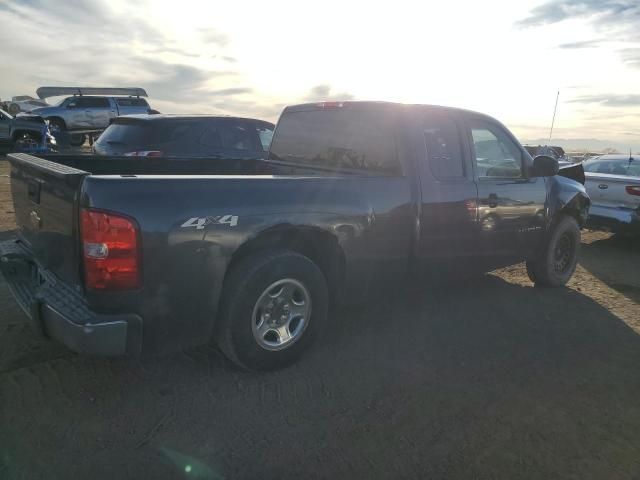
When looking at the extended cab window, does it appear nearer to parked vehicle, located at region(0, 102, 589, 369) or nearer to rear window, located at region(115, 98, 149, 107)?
parked vehicle, located at region(0, 102, 589, 369)

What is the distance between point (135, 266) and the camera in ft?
8.54

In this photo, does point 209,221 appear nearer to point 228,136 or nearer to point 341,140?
point 341,140

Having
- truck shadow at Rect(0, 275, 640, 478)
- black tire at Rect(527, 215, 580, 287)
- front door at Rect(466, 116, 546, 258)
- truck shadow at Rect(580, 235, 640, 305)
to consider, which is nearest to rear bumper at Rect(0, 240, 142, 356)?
truck shadow at Rect(0, 275, 640, 478)

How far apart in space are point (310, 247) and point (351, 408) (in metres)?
1.11

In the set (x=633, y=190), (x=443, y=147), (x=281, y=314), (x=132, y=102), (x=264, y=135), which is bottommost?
(x=281, y=314)

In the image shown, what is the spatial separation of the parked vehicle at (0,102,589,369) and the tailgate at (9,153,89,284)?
0.05 feet

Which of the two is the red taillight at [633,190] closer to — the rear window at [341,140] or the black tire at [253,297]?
the rear window at [341,140]

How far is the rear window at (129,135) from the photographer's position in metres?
7.47

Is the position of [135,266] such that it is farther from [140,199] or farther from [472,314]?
[472,314]

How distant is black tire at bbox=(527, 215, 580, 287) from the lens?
544cm

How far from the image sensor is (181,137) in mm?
7617

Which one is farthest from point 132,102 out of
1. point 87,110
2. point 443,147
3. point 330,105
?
point 443,147

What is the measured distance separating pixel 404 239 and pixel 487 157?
4.68 feet

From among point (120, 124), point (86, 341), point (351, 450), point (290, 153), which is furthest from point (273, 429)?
point (120, 124)
